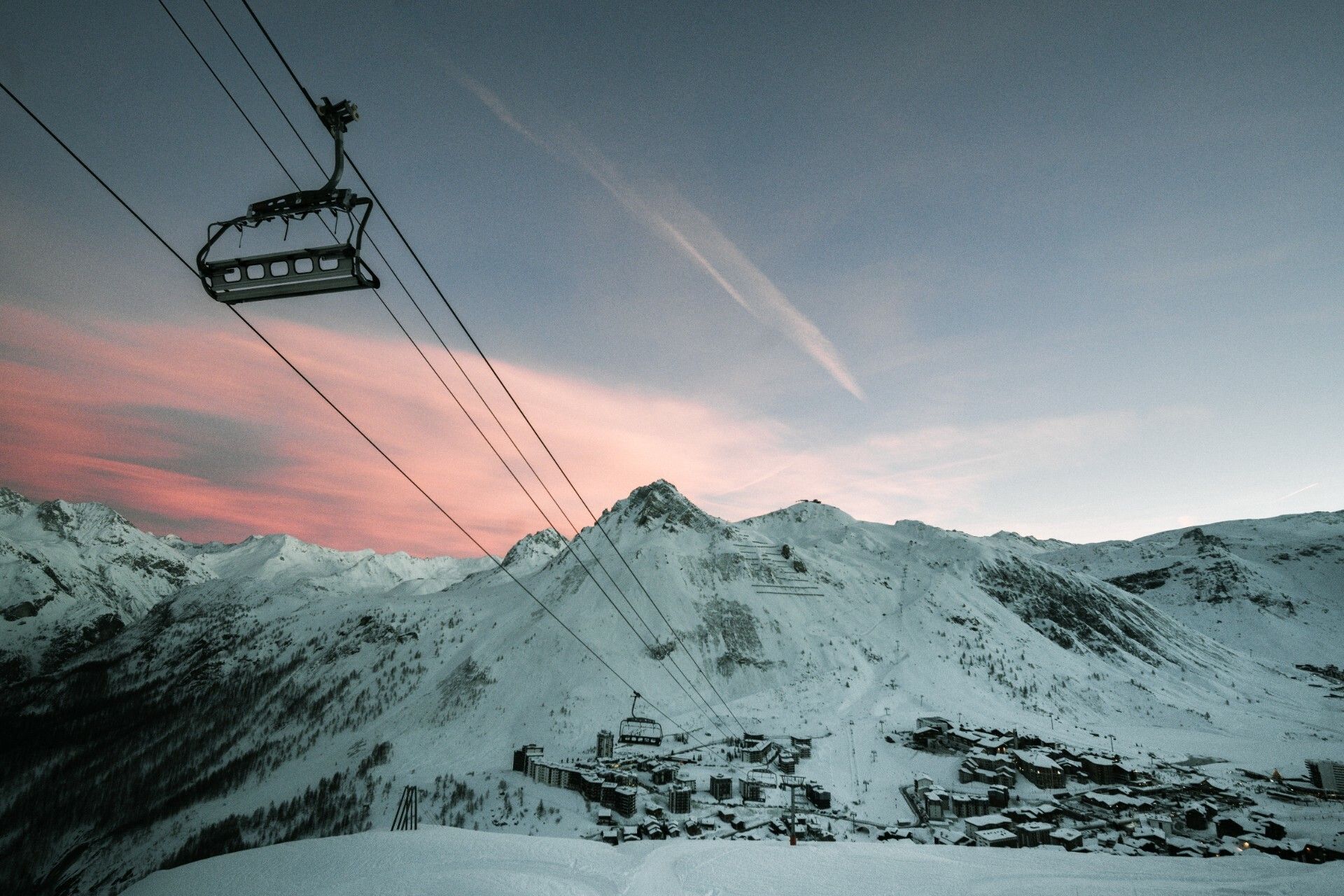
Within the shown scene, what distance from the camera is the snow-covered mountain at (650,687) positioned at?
5734cm

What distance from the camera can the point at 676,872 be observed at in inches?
584

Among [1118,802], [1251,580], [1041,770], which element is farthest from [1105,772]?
[1251,580]

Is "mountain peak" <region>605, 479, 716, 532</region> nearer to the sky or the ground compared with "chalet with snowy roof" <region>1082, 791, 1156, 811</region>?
nearer to the sky

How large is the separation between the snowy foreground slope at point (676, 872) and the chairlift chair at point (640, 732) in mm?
40977

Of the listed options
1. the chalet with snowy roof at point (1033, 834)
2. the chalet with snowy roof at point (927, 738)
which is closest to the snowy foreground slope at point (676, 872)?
the chalet with snowy roof at point (1033, 834)

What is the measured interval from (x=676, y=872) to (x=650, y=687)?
5607 centimetres

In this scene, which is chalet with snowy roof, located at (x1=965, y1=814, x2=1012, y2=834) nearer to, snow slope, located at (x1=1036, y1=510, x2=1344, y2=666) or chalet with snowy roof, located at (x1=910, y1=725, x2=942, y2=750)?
chalet with snowy roof, located at (x1=910, y1=725, x2=942, y2=750)

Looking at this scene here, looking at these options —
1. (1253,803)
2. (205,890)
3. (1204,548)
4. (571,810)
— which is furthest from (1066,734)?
(1204,548)

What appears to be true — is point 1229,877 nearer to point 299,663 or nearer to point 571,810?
point 571,810

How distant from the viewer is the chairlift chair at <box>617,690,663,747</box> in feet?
183

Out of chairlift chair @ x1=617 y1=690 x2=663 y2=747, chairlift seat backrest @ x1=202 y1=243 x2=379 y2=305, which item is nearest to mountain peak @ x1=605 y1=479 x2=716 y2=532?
chairlift chair @ x1=617 y1=690 x2=663 y2=747

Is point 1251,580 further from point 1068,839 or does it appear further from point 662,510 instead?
point 1068,839

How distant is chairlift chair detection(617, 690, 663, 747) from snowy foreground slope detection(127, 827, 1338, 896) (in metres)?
41.0

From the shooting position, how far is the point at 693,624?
261 ft
